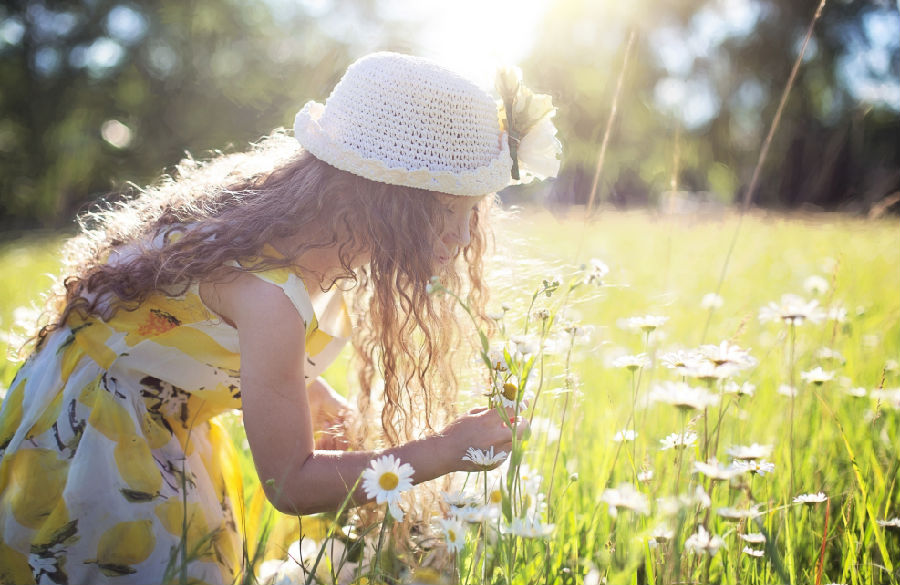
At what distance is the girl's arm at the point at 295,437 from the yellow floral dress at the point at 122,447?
0.11 m

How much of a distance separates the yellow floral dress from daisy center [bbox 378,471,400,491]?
44cm

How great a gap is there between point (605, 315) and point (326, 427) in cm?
262

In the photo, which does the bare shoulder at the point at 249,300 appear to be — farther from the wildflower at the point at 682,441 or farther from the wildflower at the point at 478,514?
the wildflower at the point at 682,441

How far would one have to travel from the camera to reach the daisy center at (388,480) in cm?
118

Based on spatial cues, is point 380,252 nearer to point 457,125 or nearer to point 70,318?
point 457,125

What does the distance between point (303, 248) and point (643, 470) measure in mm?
832

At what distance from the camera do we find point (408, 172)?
4.93 ft

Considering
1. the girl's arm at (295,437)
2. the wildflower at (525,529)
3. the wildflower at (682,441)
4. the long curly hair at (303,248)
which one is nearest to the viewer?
the wildflower at (525,529)

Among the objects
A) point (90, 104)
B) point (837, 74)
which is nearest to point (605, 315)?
point (837, 74)

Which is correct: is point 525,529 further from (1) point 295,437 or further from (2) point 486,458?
(1) point 295,437

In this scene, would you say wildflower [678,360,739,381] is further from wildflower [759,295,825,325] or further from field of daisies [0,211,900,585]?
wildflower [759,295,825,325]

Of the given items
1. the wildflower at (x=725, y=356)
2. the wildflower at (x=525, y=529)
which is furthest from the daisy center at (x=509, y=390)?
the wildflower at (x=725, y=356)

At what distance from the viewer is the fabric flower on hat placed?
5.48ft

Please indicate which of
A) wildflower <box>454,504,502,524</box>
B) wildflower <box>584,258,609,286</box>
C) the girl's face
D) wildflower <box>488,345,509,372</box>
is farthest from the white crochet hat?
wildflower <box>454,504,502,524</box>
